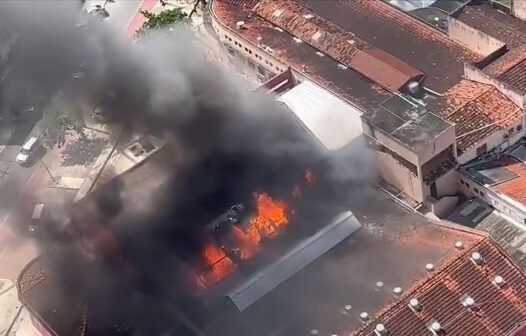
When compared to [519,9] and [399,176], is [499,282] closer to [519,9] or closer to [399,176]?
[399,176]

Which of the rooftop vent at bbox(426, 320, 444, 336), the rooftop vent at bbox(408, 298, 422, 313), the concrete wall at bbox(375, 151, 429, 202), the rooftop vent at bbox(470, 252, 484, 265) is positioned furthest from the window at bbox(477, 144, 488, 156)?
the rooftop vent at bbox(426, 320, 444, 336)

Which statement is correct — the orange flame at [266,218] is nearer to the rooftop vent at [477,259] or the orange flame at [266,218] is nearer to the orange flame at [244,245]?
the orange flame at [244,245]

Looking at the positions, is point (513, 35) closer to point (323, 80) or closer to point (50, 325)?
point (323, 80)

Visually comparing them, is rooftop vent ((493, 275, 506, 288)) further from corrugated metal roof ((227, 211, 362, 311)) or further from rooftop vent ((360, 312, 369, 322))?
corrugated metal roof ((227, 211, 362, 311))

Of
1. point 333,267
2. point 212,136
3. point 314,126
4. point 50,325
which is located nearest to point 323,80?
point 314,126

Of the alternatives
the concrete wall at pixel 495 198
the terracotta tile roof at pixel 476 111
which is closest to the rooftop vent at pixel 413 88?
the terracotta tile roof at pixel 476 111

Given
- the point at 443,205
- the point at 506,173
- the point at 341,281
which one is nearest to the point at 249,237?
the point at 341,281
